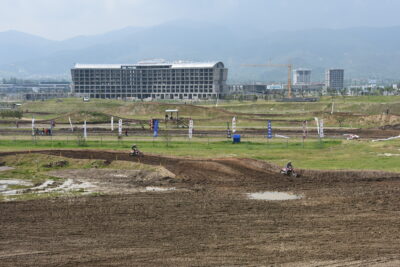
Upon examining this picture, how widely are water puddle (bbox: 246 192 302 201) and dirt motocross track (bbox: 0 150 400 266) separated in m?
0.69

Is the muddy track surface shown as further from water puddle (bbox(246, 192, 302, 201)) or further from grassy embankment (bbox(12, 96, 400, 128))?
water puddle (bbox(246, 192, 302, 201))

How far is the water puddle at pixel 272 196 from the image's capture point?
36.3 meters

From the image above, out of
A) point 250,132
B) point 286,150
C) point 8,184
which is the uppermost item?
point 286,150

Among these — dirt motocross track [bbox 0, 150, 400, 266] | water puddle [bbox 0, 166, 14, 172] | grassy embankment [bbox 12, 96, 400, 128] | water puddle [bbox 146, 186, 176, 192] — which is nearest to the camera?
dirt motocross track [bbox 0, 150, 400, 266]

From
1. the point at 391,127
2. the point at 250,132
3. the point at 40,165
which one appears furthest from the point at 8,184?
the point at 391,127

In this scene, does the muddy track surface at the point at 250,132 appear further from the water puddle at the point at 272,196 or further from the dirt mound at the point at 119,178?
the water puddle at the point at 272,196

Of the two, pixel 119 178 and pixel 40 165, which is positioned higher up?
pixel 40 165

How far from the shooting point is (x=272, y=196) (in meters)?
37.1

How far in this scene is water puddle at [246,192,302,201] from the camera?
3634 cm

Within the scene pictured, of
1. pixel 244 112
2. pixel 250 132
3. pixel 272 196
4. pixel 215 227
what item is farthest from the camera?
pixel 244 112

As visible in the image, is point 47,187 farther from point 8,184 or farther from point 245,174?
point 245,174

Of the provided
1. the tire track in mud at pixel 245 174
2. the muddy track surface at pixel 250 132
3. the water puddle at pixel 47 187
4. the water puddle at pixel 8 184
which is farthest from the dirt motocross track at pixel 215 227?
the muddy track surface at pixel 250 132

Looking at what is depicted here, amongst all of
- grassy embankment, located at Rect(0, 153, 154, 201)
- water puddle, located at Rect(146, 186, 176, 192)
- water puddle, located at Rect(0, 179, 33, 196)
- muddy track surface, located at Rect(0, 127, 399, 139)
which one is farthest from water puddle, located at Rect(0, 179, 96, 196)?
muddy track surface, located at Rect(0, 127, 399, 139)

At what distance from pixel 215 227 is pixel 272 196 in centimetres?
909
